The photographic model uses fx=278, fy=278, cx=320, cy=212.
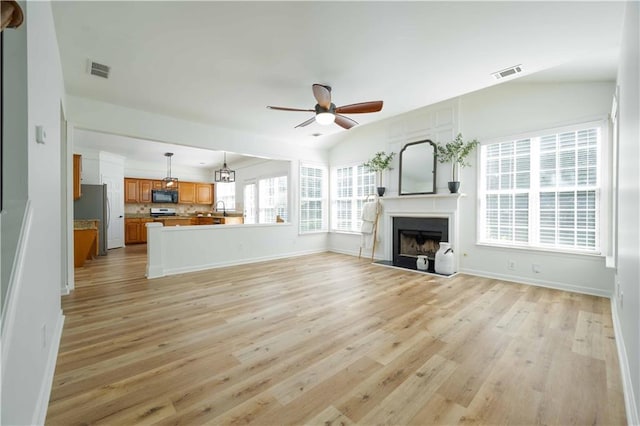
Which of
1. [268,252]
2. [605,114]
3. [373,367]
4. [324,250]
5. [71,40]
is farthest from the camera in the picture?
[324,250]

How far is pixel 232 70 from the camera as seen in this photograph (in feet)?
10.3

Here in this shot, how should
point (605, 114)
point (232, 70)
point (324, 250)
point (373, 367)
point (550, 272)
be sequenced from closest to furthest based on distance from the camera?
point (373, 367), point (232, 70), point (605, 114), point (550, 272), point (324, 250)

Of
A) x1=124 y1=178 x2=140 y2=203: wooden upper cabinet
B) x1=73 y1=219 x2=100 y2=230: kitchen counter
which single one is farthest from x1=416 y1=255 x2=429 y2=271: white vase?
x1=124 y1=178 x2=140 y2=203: wooden upper cabinet

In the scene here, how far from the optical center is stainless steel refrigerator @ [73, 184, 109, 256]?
255 inches

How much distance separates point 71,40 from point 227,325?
2998mm

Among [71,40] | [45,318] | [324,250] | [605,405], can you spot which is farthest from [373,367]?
[324,250]

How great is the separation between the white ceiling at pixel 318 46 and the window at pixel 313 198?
117 inches

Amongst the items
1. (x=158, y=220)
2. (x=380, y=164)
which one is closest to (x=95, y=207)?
(x=158, y=220)

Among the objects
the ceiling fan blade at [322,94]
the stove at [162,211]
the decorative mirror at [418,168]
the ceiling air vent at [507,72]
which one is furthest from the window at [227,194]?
the ceiling air vent at [507,72]

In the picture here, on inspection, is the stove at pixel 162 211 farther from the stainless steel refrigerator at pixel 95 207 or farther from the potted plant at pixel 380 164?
the potted plant at pixel 380 164

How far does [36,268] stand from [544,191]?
552 centimetres

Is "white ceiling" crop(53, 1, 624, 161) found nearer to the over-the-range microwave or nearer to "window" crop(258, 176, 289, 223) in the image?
"window" crop(258, 176, 289, 223)

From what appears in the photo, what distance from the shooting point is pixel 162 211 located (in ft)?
29.4

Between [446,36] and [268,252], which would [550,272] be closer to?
[446,36]
